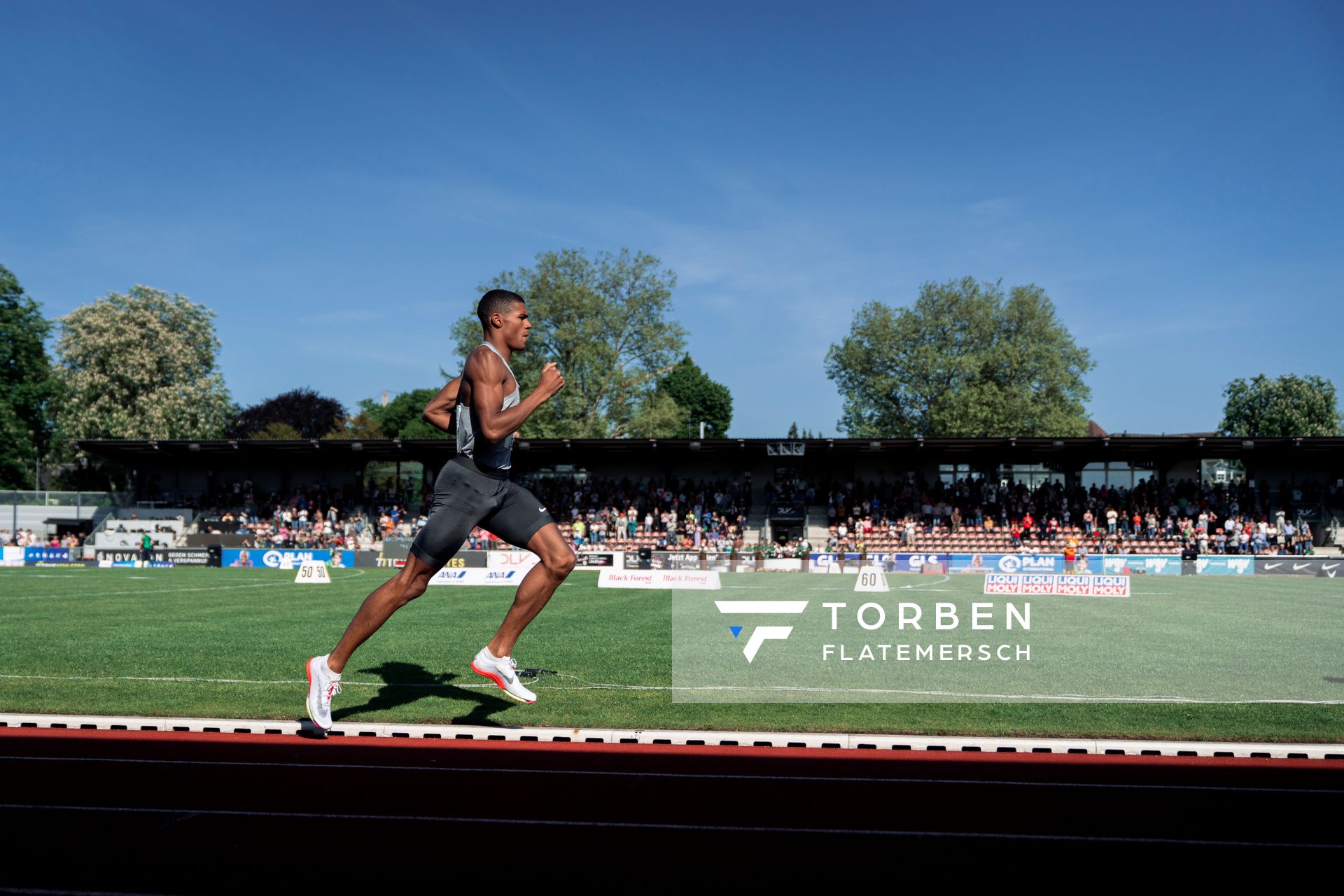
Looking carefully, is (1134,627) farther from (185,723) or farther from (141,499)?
(141,499)

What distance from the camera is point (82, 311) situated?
2340 inches

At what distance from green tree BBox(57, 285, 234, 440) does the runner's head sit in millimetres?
58532

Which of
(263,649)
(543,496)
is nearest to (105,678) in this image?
(263,649)

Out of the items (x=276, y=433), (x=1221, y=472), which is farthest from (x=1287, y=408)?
(x=276, y=433)

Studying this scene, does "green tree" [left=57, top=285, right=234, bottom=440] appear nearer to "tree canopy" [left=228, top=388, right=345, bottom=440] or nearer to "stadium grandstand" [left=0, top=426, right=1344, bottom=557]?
"stadium grandstand" [left=0, top=426, right=1344, bottom=557]

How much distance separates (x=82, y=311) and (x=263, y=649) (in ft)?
191

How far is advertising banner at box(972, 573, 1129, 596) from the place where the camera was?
22359mm

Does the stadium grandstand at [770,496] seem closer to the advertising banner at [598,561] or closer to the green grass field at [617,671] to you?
the advertising banner at [598,561]

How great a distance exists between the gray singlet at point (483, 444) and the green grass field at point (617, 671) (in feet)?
6.25

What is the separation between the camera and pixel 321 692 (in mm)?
6309

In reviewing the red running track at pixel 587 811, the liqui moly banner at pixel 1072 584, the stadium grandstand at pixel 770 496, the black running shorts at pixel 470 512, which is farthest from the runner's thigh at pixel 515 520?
the stadium grandstand at pixel 770 496

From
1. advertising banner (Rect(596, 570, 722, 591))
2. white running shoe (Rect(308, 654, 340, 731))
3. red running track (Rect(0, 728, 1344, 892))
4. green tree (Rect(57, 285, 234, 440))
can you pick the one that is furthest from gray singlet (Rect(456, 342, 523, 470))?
green tree (Rect(57, 285, 234, 440))

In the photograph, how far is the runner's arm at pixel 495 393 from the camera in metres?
5.89

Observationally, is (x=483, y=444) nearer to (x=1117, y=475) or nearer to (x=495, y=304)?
(x=495, y=304)
